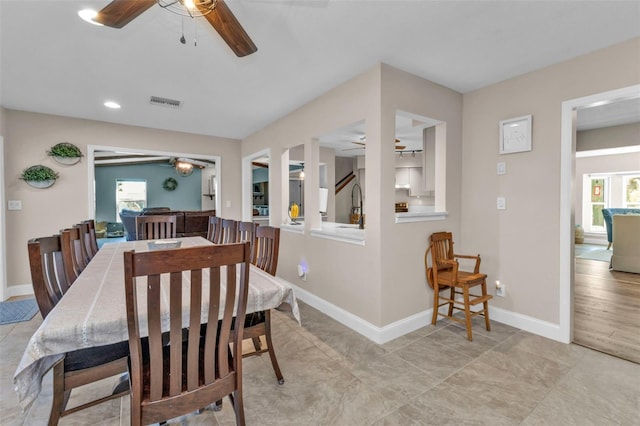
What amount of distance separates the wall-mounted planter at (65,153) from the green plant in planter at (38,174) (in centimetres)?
18

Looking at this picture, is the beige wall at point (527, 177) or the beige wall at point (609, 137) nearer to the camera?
the beige wall at point (527, 177)

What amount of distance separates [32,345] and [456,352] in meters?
2.58

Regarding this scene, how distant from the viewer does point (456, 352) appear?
232 centimetres

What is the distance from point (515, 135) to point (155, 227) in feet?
13.4

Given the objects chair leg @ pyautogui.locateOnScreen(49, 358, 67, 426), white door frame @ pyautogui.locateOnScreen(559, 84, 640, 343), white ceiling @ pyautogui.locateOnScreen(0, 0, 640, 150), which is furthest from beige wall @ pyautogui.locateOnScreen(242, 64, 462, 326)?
chair leg @ pyautogui.locateOnScreen(49, 358, 67, 426)

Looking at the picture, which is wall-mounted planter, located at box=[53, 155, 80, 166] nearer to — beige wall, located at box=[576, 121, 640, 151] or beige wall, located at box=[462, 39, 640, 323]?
beige wall, located at box=[462, 39, 640, 323]

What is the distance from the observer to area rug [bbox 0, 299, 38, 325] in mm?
2951

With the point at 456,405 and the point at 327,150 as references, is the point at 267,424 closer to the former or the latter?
the point at 456,405

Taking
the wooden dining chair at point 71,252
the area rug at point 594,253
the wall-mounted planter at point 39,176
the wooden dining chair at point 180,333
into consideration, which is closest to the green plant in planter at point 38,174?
the wall-mounted planter at point 39,176

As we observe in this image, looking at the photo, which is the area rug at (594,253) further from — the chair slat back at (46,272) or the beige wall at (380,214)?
the chair slat back at (46,272)

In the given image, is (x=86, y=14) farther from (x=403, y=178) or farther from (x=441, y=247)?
(x=403, y=178)

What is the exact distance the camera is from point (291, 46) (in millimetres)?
2186

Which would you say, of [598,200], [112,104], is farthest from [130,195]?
[598,200]

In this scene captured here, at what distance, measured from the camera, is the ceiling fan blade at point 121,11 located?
1351 mm
